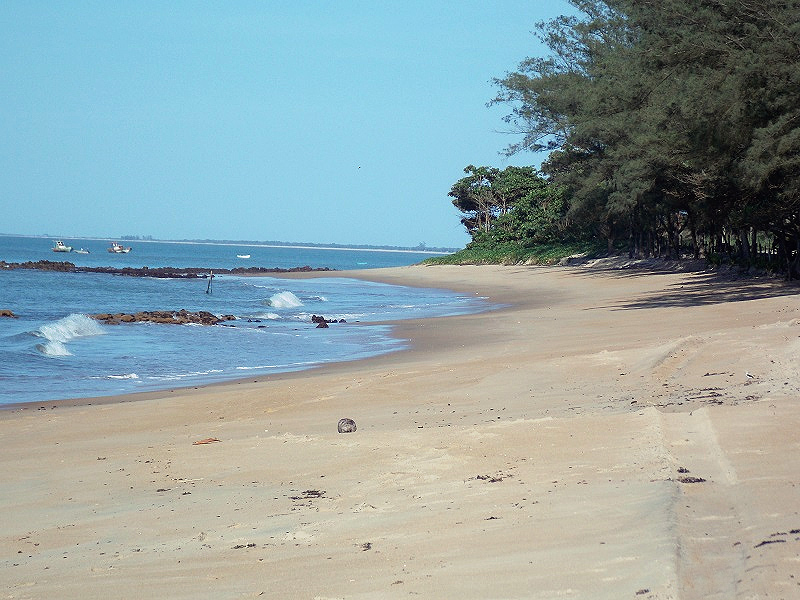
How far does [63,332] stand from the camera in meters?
23.6

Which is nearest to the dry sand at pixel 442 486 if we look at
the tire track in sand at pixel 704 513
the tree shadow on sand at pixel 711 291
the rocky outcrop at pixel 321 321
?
the tire track in sand at pixel 704 513

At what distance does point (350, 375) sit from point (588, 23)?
107 ft

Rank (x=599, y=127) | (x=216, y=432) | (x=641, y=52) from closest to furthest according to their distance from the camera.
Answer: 1. (x=216, y=432)
2. (x=641, y=52)
3. (x=599, y=127)

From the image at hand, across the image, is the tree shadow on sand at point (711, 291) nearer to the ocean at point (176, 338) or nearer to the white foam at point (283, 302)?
the ocean at point (176, 338)

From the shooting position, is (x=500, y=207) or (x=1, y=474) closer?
(x=1, y=474)

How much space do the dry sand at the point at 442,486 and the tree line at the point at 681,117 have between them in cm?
727

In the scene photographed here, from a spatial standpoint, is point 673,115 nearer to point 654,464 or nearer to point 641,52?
point 641,52

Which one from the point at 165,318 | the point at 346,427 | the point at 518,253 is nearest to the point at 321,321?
the point at 165,318

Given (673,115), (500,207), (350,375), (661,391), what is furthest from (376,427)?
(500,207)

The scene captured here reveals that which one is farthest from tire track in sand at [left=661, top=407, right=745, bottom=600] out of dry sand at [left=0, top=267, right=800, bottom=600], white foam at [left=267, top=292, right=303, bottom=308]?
white foam at [left=267, top=292, right=303, bottom=308]

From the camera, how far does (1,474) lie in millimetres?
7793

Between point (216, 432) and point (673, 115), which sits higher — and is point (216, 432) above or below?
below

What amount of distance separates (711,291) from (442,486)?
76.5ft

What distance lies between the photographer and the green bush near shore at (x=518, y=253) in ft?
196
